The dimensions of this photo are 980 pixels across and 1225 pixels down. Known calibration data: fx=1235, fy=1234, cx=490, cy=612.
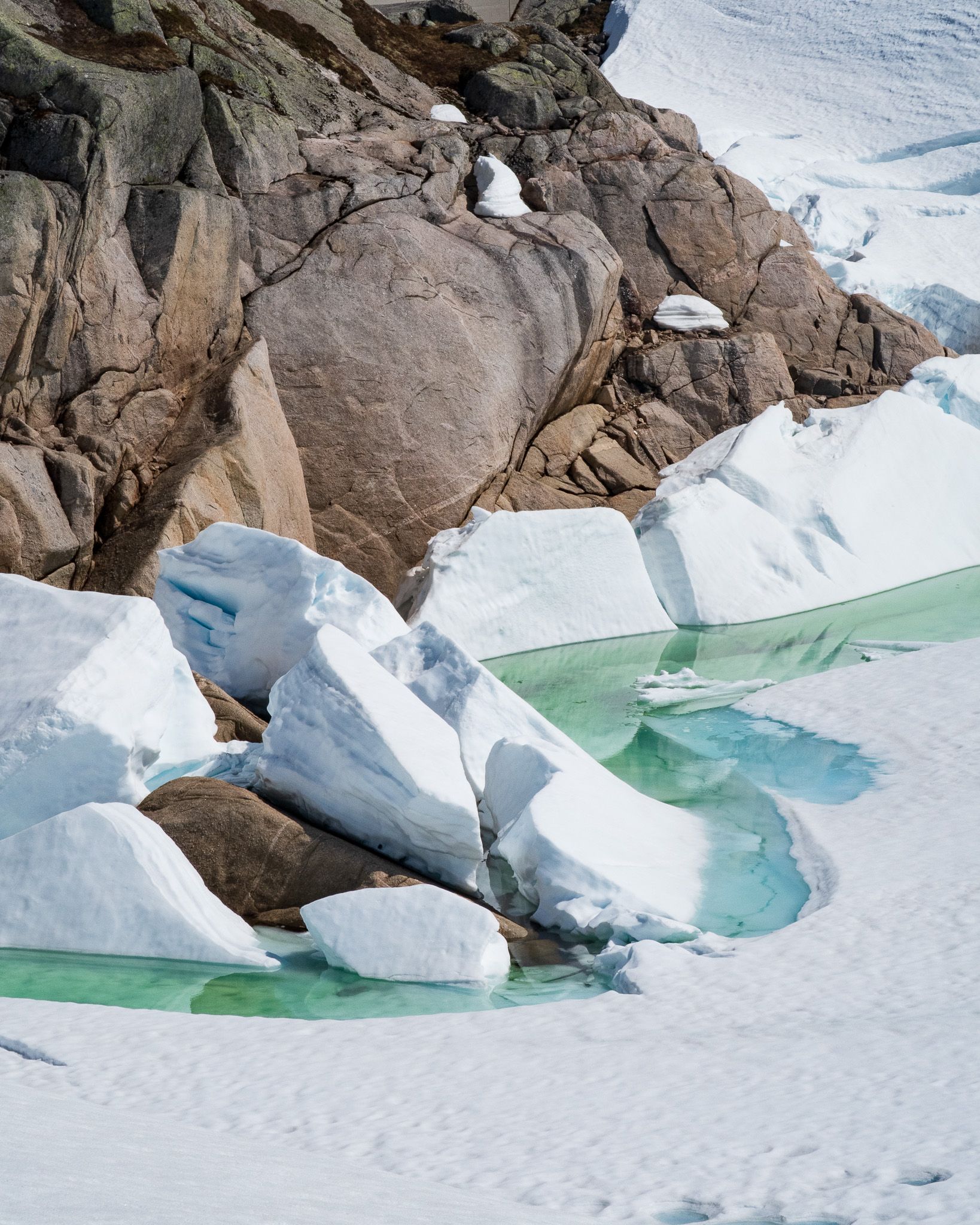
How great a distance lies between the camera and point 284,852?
182 inches

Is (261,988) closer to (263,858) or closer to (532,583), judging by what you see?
(263,858)

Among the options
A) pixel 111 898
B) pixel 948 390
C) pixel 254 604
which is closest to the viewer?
pixel 111 898

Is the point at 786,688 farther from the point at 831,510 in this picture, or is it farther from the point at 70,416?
the point at 70,416

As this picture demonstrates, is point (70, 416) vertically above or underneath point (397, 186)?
underneath

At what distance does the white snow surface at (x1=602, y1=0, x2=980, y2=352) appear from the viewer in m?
17.5

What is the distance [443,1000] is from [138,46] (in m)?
8.33

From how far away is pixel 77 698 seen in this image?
4805mm

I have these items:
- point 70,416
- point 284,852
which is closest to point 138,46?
point 70,416

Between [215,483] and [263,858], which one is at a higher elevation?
[263,858]

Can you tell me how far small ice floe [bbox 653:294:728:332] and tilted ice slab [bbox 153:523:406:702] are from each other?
665cm

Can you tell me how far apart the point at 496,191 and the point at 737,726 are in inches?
273

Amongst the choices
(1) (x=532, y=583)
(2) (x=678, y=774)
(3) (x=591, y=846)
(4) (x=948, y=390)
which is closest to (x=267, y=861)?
(3) (x=591, y=846)

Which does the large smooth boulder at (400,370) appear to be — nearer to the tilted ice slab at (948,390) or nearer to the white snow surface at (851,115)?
the tilted ice slab at (948,390)

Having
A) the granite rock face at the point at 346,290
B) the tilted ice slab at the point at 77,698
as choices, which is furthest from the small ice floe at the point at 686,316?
the tilted ice slab at the point at 77,698
